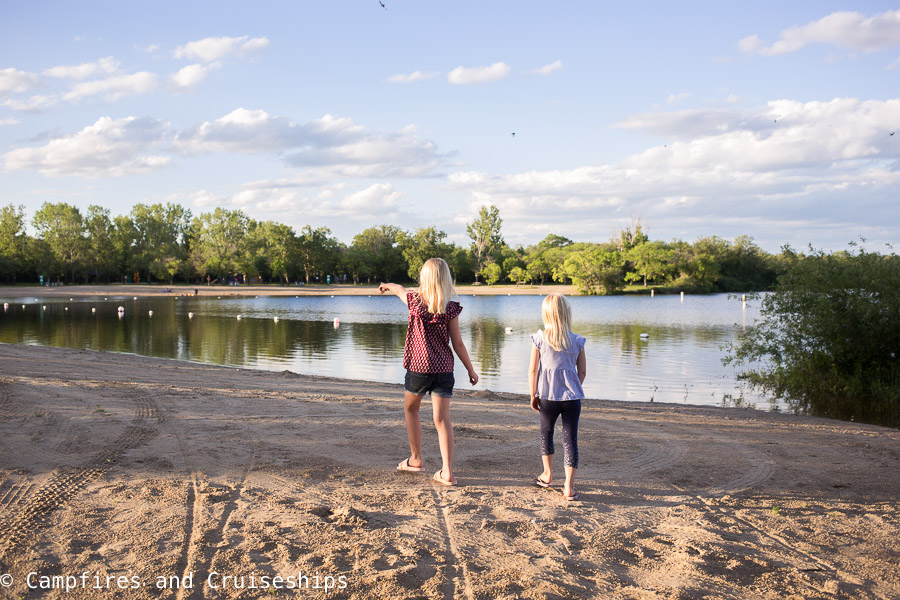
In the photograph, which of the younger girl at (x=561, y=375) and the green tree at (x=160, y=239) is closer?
the younger girl at (x=561, y=375)

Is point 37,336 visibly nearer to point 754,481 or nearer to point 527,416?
point 527,416

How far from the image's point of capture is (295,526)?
15.3 feet

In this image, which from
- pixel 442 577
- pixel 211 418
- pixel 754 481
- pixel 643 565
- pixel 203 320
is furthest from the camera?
pixel 203 320

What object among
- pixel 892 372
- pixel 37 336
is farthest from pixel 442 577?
pixel 37 336

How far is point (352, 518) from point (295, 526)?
→ 1.48 feet

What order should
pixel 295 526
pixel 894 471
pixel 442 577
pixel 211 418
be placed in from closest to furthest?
pixel 442 577 → pixel 295 526 → pixel 894 471 → pixel 211 418

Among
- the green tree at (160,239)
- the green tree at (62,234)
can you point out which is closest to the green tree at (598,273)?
the green tree at (160,239)

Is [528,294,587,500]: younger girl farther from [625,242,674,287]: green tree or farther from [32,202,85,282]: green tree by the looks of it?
[32,202,85,282]: green tree

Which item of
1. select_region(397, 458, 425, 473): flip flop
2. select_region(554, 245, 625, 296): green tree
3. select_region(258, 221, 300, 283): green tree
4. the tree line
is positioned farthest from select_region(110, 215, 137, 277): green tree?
select_region(397, 458, 425, 473): flip flop

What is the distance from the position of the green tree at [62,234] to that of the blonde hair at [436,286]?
108 meters

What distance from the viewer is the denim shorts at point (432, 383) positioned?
558cm

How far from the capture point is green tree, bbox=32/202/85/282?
94.8 metres

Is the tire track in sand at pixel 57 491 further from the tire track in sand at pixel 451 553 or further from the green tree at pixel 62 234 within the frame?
the green tree at pixel 62 234

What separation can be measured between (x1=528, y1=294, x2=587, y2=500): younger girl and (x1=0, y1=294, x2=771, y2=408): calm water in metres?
9.83
